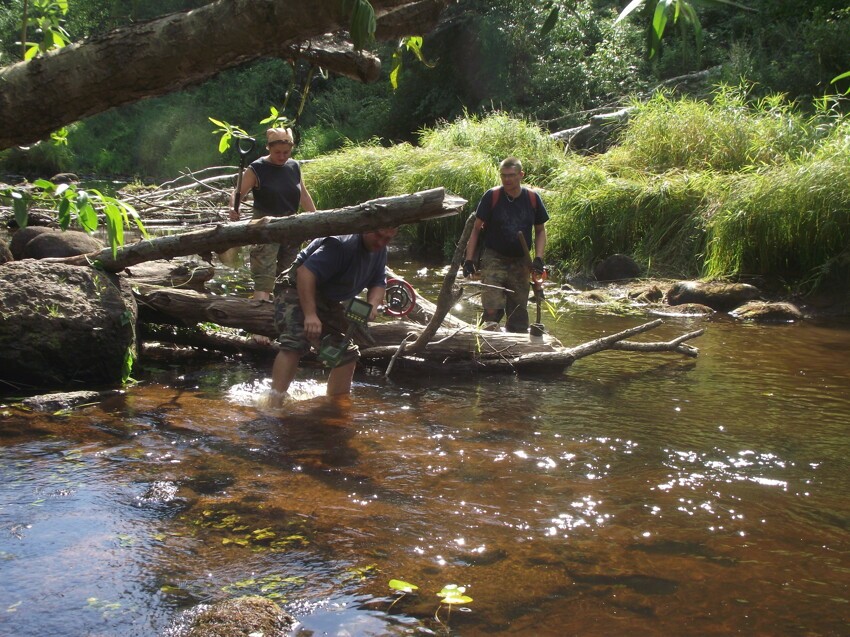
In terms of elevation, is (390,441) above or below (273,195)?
below

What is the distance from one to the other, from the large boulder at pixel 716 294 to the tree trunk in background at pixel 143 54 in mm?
9942

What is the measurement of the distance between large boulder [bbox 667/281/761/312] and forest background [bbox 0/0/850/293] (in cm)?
68

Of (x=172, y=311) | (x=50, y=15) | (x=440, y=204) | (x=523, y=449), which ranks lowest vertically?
(x=523, y=449)

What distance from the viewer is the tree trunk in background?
1980 millimetres

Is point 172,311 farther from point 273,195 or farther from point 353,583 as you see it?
point 353,583

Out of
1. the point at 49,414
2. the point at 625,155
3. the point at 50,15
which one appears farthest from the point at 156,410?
the point at 625,155

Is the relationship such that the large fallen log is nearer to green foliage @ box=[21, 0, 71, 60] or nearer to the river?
the river

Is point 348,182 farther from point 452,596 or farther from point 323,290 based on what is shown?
point 452,596

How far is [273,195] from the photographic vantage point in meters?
8.01

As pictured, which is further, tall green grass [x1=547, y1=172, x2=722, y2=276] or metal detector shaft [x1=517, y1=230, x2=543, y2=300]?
tall green grass [x1=547, y1=172, x2=722, y2=276]

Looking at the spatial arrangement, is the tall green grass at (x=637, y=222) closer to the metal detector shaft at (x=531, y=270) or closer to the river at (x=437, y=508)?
the metal detector shaft at (x=531, y=270)

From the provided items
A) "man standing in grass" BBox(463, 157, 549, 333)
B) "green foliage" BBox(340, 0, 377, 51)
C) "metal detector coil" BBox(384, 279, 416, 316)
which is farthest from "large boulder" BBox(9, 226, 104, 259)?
"green foliage" BBox(340, 0, 377, 51)

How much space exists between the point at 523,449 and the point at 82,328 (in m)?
3.44

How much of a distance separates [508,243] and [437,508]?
414 centimetres
